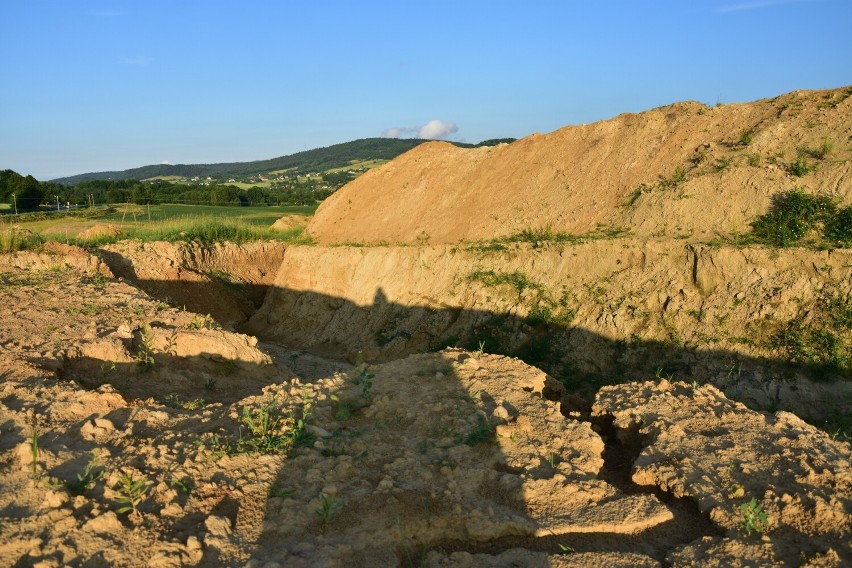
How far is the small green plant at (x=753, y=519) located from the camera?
3496mm

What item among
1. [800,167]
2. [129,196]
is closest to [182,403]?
[800,167]

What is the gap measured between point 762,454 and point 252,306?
15375 mm

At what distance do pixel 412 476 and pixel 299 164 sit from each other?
329 feet

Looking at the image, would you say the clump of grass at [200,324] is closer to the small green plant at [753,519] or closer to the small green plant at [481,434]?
the small green plant at [481,434]

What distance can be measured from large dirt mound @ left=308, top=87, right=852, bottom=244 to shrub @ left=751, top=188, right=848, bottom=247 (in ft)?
0.74

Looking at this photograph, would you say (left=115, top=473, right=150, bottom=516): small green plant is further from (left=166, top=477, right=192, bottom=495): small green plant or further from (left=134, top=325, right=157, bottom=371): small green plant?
(left=134, top=325, right=157, bottom=371): small green plant

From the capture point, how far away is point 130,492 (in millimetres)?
3646

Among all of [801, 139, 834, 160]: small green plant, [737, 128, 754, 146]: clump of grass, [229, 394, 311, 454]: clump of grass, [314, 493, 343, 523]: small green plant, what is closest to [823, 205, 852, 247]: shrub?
[801, 139, 834, 160]: small green plant

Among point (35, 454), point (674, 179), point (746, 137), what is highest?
point (746, 137)

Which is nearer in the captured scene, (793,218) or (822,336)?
(822,336)

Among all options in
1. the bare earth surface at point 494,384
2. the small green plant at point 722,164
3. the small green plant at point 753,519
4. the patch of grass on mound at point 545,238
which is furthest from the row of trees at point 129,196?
the small green plant at point 753,519

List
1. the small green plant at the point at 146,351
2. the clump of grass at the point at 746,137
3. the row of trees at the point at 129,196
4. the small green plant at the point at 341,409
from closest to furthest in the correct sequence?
the small green plant at the point at 341,409, the small green plant at the point at 146,351, the clump of grass at the point at 746,137, the row of trees at the point at 129,196

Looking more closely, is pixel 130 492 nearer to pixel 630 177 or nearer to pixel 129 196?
pixel 630 177

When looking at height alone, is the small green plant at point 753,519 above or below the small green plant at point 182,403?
below
